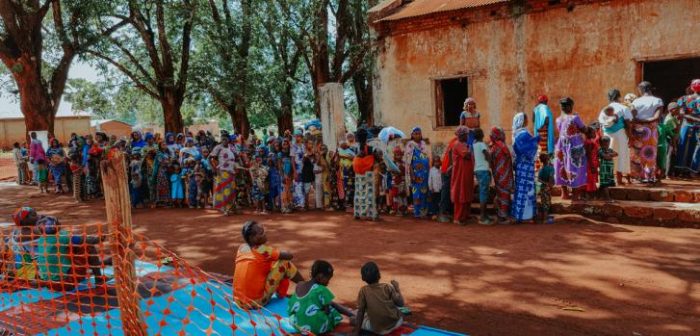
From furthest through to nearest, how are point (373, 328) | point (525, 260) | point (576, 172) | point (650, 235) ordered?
point (576, 172) < point (650, 235) < point (525, 260) < point (373, 328)

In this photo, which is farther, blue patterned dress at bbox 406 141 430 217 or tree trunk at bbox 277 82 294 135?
tree trunk at bbox 277 82 294 135

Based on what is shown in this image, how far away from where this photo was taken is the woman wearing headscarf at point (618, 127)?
7.69 metres

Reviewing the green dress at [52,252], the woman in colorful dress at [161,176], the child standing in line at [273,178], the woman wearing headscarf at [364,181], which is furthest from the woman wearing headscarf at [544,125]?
the woman in colorful dress at [161,176]

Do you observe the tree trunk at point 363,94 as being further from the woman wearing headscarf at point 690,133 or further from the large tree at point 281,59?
the woman wearing headscarf at point 690,133

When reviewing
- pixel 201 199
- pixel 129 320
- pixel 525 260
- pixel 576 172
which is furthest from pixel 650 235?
pixel 201 199

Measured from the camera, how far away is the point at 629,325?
392 centimetres

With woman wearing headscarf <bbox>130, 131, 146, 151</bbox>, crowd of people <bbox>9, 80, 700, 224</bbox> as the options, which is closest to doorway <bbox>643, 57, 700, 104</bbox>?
crowd of people <bbox>9, 80, 700, 224</bbox>

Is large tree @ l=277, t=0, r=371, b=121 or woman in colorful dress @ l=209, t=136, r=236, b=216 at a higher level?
large tree @ l=277, t=0, r=371, b=121

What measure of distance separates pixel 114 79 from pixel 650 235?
1867 cm

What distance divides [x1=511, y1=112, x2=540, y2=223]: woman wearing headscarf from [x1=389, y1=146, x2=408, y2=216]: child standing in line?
74.9 inches

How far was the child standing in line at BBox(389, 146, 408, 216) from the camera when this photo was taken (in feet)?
28.1

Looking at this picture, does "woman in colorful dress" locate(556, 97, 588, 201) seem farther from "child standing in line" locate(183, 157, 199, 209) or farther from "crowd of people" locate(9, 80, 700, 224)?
"child standing in line" locate(183, 157, 199, 209)

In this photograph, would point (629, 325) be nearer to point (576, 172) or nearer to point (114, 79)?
point (576, 172)

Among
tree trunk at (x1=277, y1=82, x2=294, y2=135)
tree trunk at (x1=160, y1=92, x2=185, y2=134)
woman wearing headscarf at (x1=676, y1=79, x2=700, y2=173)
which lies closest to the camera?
woman wearing headscarf at (x1=676, y1=79, x2=700, y2=173)
